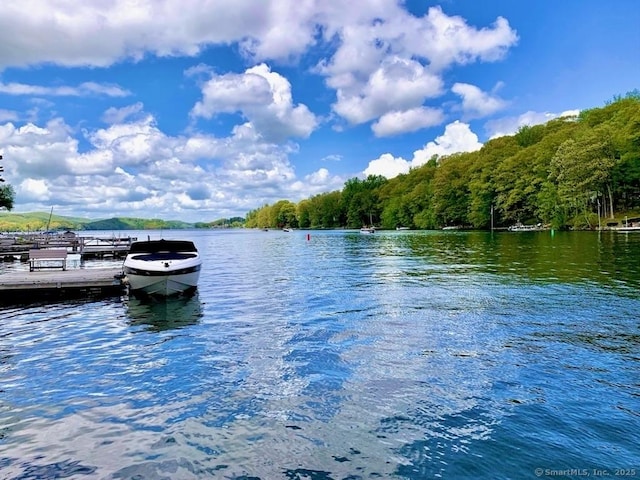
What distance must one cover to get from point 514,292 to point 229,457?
59.9 ft

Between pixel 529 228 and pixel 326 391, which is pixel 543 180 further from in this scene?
pixel 326 391

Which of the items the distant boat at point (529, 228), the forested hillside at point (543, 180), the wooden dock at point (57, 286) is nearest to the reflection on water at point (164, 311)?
the wooden dock at point (57, 286)

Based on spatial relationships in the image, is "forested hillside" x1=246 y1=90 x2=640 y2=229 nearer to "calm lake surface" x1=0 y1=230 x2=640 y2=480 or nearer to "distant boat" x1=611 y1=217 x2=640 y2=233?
"distant boat" x1=611 y1=217 x2=640 y2=233

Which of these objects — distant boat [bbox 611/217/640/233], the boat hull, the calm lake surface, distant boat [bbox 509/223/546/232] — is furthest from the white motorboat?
distant boat [bbox 509/223/546/232]

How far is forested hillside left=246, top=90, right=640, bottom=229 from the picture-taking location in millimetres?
88188

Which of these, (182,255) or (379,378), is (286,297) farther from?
(379,378)

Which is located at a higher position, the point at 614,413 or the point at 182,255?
the point at 182,255

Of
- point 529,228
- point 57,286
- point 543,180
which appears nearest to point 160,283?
point 57,286

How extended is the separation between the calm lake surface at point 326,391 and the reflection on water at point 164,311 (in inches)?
6.8

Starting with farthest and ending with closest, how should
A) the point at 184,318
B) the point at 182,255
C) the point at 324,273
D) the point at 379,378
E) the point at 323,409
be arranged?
1. the point at 324,273
2. the point at 182,255
3. the point at 184,318
4. the point at 379,378
5. the point at 323,409

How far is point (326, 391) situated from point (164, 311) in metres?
11.9

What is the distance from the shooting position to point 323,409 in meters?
8.45

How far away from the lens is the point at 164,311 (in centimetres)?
1905

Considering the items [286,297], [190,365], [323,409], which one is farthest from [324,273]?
[323,409]
